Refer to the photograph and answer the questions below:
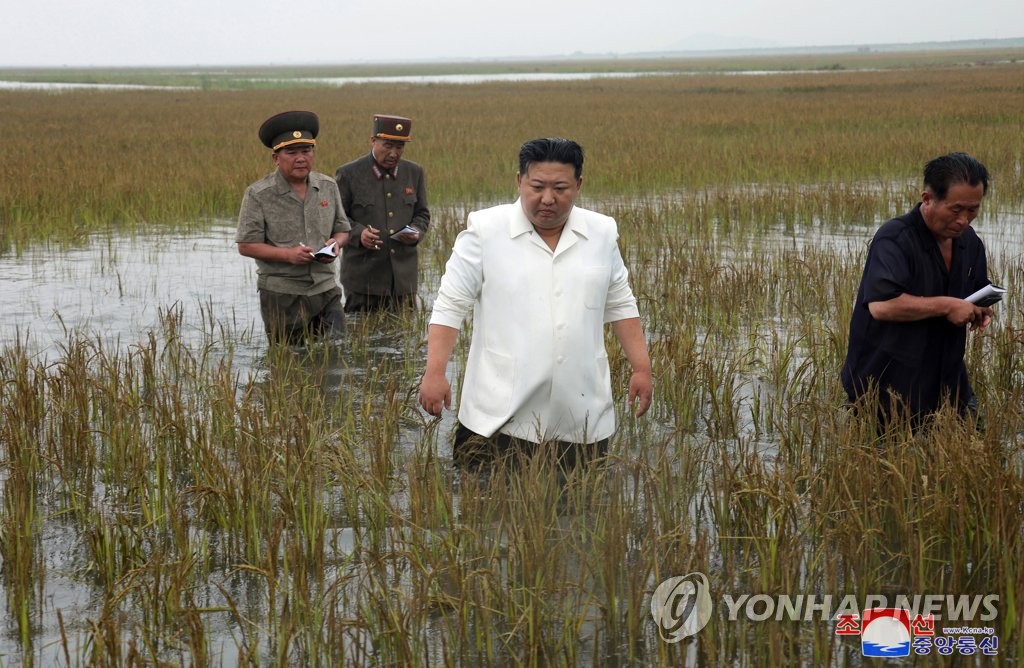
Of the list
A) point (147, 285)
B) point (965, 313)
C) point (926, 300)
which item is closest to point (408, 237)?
point (147, 285)

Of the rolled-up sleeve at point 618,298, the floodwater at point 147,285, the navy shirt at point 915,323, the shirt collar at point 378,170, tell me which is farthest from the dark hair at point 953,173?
the shirt collar at point 378,170

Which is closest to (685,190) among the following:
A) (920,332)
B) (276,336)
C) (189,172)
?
(189,172)

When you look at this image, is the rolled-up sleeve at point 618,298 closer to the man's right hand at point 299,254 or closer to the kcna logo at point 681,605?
the kcna logo at point 681,605

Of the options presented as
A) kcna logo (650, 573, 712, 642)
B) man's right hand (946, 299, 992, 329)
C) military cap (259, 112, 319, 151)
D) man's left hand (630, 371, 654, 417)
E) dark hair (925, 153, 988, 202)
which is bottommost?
kcna logo (650, 573, 712, 642)

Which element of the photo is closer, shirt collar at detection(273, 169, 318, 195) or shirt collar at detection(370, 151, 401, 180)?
shirt collar at detection(273, 169, 318, 195)

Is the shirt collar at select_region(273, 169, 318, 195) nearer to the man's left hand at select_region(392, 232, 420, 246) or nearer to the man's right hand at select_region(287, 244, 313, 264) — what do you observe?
the man's right hand at select_region(287, 244, 313, 264)

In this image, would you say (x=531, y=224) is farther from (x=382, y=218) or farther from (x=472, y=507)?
(x=382, y=218)

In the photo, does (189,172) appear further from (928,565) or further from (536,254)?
(928,565)

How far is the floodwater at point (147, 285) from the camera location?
7.31 meters

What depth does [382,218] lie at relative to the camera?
6855mm

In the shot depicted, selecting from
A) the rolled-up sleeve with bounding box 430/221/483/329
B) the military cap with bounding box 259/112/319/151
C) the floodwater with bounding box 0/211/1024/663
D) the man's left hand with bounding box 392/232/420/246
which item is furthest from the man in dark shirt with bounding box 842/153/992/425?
the man's left hand with bounding box 392/232/420/246

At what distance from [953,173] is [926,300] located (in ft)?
1.46

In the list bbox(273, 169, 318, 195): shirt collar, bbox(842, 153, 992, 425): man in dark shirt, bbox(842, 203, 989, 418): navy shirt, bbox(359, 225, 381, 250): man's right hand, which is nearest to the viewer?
bbox(842, 153, 992, 425): man in dark shirt

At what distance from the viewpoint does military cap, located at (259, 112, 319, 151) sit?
584cm
